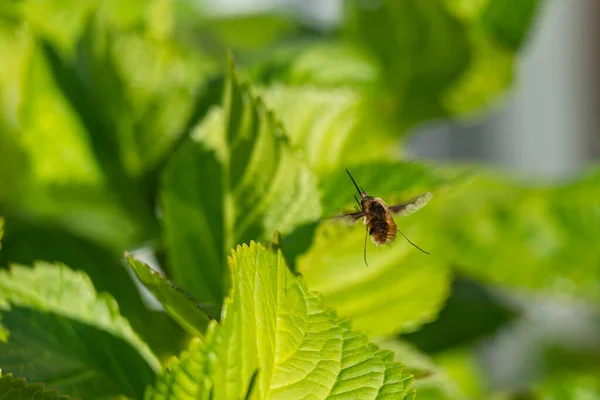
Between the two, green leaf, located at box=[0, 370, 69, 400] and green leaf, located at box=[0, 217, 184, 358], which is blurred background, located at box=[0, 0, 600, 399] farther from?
green leaf, located at box=[0, 370, 69, 400]

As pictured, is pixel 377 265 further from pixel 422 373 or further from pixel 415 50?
pixel 415 50

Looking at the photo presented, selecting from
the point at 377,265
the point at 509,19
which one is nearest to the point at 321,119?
the point at 377,265

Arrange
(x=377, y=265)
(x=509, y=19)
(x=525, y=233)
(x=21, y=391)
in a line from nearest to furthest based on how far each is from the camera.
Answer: (x=21, y=391) < (x=377, y=265) < (x=509, y=19) < (x=525, y=233)

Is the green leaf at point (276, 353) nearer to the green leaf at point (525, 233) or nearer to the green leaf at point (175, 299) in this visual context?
the green leaf at point (175, 299)

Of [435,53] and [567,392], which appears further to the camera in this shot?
[435,53]

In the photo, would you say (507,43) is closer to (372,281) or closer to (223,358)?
(372,281)

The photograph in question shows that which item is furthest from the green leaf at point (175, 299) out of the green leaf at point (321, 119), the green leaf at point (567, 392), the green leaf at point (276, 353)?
the green leaf at point (567, 392)

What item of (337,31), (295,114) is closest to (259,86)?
(295,114)
